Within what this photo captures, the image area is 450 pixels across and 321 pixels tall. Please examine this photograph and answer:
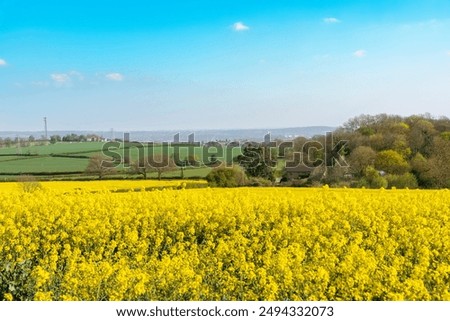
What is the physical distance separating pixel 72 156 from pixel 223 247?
3161cm

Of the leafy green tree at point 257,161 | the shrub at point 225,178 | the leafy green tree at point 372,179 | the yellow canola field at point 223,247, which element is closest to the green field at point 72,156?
the leafy green tree at point 257,161

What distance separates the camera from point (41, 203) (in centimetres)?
1068

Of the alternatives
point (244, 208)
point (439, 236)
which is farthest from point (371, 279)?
point (244, 208)

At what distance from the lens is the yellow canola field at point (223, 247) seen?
5.91 meters

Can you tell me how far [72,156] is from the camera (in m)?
37.5

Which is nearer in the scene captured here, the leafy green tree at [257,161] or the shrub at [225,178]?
the shrub at [225,178]

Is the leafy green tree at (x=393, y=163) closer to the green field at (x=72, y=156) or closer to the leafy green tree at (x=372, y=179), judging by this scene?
the leafy green tree at (x=372, y=179)

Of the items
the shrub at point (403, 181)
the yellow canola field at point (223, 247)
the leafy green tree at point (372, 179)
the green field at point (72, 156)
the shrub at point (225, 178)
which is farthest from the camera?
the green field at point (72, 156)

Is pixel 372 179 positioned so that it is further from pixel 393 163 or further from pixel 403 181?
pixel 393 163

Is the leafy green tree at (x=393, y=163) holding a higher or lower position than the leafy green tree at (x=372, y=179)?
higher

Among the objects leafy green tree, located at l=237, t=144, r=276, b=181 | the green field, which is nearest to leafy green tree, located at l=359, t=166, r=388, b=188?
leafy green tree, located at l=237, t=144, r=276, b=181

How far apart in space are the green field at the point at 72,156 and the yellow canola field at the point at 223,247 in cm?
1901

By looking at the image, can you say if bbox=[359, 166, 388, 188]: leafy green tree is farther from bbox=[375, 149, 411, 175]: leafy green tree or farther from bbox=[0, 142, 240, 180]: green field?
bbox=[0, 142, 240, 180]: green field

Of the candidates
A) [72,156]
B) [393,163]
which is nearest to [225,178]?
[393,163]
